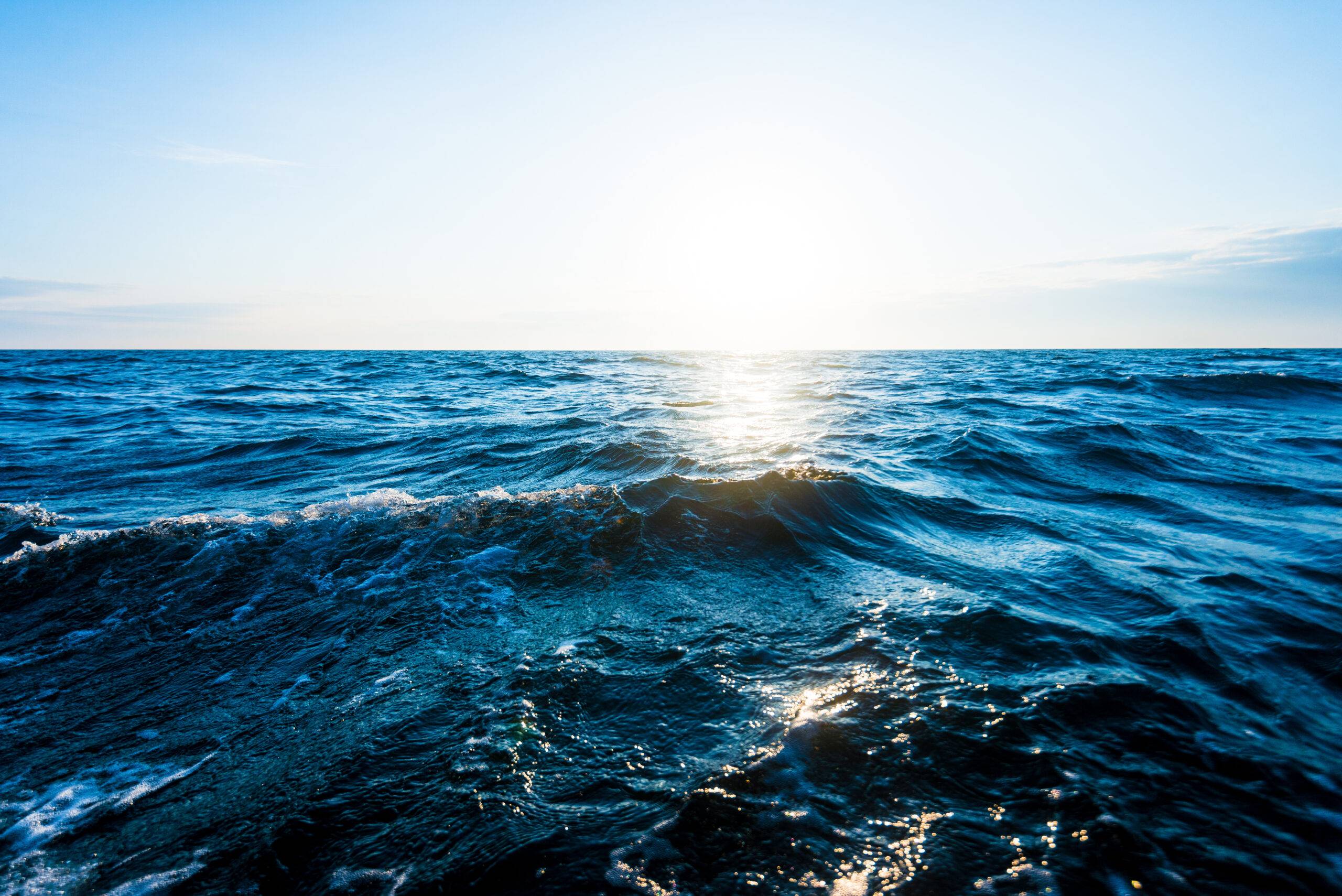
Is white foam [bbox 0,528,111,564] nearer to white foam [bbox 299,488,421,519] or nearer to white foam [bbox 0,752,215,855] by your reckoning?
white foam [bbox 299,488,421,519]

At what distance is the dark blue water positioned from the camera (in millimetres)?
2266

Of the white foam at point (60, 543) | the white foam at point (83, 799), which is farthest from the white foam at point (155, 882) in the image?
the white foam at point (60, 543)

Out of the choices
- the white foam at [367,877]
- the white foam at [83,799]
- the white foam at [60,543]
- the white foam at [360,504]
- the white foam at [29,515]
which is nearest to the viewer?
the white foam at [367,877]

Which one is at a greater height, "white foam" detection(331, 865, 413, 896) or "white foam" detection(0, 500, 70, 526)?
"white foam" detection(0, 500, 70, 526)

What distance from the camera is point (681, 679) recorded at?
335 centimetres

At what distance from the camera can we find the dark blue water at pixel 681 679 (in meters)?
2.27

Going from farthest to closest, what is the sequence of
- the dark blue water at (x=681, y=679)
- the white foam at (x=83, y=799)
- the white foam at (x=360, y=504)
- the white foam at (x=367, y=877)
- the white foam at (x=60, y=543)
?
the white foam at (x=360, y=504) → the white foam at (x=60, y=543) → the white foam at (x=83, y=799) → the dark blue water at (x=681, y=679) → the white foam at (x=367, y=877)

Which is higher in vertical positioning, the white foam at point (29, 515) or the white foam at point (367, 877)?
the white foam at point (29, 515)

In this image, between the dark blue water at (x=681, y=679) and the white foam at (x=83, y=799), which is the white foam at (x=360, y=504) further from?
the white foam at (x=83, y=799)

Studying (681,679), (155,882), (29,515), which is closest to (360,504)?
(29,515)

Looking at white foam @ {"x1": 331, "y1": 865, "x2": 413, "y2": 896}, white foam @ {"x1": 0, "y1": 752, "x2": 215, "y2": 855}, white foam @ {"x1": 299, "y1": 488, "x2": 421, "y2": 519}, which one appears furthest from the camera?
white foam @ {"x1": 299, "y1": 488, "x2": 421, "y2": 519}

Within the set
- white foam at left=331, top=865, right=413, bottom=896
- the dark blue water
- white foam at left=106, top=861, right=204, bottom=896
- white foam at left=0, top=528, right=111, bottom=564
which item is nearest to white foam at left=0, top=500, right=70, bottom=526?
the dark blue water

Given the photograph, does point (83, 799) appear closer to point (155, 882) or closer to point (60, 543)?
point (155, 882)

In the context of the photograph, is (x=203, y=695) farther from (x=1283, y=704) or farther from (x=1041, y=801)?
(x=1283, y=704)
